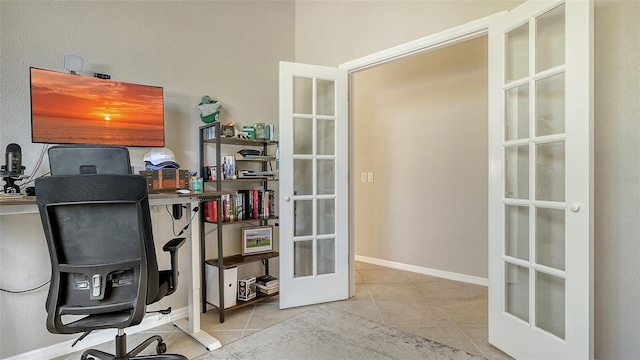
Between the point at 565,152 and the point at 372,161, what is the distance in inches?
104

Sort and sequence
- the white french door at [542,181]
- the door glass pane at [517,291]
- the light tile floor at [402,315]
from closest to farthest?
the white french door at [542,181], the door glass pane at [517,291], the light tile floor at [402,315]

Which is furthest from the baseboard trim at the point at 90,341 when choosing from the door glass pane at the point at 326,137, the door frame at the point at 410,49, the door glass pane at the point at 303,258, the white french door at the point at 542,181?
the white french door at the point at 542,181

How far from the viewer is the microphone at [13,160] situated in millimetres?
1760

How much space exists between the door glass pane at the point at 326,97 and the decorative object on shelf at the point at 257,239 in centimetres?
122

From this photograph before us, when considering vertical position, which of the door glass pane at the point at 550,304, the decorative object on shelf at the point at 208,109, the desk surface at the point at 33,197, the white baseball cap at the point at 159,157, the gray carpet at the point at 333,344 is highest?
the decorative object on shelf at the point at 208,109

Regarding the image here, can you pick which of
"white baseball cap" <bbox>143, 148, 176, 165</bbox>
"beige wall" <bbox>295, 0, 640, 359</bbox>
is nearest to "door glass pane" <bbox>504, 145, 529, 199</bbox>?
"beige wall" <bbox>295, 0, 640, 359</bbox>

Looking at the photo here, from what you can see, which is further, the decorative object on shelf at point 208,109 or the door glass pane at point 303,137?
the door glass pane at point 303,137

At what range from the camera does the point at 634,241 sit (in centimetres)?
164

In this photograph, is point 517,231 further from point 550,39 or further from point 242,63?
point 242,63

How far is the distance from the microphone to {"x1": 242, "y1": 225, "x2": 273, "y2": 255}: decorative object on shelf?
1588mm

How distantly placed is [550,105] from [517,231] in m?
0.78

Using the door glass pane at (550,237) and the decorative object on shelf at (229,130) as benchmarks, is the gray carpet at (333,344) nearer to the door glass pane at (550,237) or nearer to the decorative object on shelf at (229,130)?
the door glass pane at (550,237)

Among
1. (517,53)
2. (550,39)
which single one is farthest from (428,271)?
(550,39)

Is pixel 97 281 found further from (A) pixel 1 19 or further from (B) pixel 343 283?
(B) pixel 343 283
